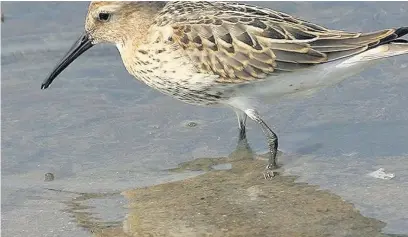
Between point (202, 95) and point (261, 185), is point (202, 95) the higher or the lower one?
the higher one

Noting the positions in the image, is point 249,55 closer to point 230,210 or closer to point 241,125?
point 241,125

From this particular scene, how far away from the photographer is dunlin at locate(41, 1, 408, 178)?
7242 mm

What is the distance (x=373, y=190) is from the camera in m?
6.85

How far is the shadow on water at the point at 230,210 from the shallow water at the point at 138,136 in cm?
8

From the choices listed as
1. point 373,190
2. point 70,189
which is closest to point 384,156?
point 373,190

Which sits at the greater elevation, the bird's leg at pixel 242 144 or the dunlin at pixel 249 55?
the dunlin at pixel 249 55

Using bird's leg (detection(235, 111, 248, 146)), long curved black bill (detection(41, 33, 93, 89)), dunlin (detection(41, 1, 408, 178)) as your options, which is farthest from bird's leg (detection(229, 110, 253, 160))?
long curved black bill (detection(41, 33, 93, 89))

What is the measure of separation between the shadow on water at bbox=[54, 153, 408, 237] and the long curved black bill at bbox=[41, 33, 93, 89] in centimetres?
167

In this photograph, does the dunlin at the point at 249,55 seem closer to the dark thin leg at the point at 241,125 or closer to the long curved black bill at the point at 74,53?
the dark thin leg at the point at 241,125

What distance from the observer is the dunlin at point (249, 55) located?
285 inches

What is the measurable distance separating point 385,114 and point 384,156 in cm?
77

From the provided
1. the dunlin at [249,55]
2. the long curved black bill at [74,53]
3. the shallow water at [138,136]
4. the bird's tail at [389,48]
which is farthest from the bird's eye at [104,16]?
the bird's tail at [389,48]

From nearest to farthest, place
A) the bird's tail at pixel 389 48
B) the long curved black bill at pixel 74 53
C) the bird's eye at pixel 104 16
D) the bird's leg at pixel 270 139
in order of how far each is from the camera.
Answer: the bird's tail at pixel 389 48, the bird's leg at pixel 270 139, the bird's eye at pixel 104 16, the long curved black bill at pixel 74 53

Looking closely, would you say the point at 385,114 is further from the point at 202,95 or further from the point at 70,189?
the point at 70,189
